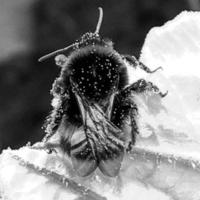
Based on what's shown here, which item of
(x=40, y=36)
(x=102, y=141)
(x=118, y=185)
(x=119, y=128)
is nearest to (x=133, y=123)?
(x=119, y=128)

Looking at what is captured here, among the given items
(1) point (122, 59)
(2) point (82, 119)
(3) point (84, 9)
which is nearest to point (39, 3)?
(3) point (84, 9)

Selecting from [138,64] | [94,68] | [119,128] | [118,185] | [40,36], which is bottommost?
[118,185]

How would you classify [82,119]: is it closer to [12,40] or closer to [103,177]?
[103,177]

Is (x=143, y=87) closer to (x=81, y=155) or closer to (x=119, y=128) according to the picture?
(x=119, y=128)

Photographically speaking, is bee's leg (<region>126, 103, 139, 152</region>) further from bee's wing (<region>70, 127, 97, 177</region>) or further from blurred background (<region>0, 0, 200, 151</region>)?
blurred background (<region>0, 0, 200, 151</region>)

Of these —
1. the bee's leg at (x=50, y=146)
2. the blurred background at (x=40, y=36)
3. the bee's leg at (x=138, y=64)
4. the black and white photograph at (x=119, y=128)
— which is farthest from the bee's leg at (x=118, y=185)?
the blurred background at (x=40, y=36)

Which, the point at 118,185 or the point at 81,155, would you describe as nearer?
the point at 81,155

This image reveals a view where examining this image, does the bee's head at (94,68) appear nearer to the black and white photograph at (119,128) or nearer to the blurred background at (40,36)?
the black and white photograph at (119,128)
